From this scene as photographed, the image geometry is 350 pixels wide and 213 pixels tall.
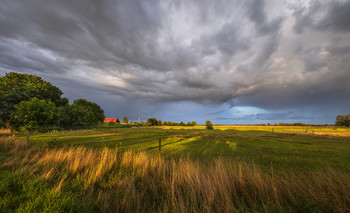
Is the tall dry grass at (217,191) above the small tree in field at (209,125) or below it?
below

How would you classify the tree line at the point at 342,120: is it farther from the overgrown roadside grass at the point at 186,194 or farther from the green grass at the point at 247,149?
the overgrown roadside grass at the point at 186,194

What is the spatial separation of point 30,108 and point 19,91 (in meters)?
12.0

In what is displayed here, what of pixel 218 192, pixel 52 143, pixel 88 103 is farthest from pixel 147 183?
pixel 88 103

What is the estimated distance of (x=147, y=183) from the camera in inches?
172

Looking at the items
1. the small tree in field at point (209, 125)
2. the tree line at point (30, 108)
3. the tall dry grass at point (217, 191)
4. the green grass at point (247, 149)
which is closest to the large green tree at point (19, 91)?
the tree line at point (30, 108)

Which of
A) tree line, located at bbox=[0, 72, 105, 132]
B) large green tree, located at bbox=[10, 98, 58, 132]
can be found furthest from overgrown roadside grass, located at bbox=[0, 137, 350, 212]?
tree line, located at bbox=[0, 72, 105, 132]

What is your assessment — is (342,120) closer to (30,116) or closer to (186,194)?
(186,194)

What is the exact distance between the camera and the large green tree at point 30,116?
94.0ft

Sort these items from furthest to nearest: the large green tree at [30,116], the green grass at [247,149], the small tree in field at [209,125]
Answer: the small tree in field at [209,125], the large green tree at [30,116], the green grass at [247,149]

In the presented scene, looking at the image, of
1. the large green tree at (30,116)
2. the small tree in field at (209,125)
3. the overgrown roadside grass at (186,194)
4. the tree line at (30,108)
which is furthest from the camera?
the small tree in field at (209,125)

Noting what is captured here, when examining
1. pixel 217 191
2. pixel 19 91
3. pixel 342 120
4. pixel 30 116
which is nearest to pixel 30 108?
pixel 30 116

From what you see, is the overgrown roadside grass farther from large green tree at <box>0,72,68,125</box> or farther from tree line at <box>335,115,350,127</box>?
tree line at <box>335,115,350,127</box>

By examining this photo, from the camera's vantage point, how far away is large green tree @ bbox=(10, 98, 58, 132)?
28.6 meters

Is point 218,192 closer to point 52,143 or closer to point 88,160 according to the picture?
point 88,160
